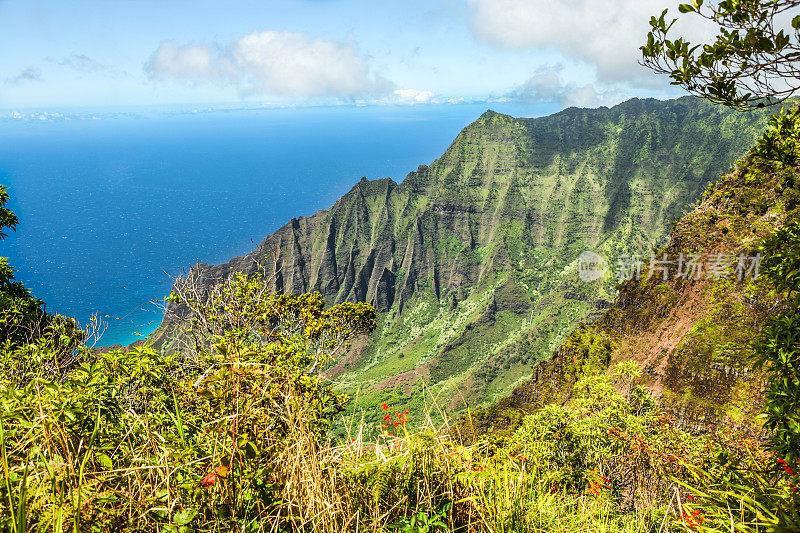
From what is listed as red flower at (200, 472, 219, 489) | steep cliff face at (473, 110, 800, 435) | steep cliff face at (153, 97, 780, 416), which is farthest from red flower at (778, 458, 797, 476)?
steep cliff face at (153, 97, 780, 416)

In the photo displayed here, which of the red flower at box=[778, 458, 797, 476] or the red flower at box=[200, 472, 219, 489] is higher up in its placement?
the red flower at box=[200, 472, 219, 489]

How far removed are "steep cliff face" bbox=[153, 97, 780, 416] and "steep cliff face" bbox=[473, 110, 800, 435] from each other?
7466cm

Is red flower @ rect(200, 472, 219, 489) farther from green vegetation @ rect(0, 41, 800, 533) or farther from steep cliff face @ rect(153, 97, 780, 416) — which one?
steep cliff face @ rect(153, 97, 780, 416)

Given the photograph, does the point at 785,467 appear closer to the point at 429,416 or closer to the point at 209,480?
the point at 429,416

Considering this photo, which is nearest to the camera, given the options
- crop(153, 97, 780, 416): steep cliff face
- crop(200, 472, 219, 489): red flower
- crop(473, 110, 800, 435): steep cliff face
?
crop(200, 472, 219, 489): red flower

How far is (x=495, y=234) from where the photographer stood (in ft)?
603

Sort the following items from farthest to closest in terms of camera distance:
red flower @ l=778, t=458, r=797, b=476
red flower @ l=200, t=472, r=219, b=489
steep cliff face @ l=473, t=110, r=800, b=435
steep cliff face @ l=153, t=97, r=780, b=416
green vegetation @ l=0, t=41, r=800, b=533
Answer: steep cliff face @ l=153, t=97, r=780, b=416
steep cliff face @ l=473, t=110, r=800, b=435
red flower @ l=778, t=458, r=797, b=476
green vegetation @ l=0, t=41, r=800, b=533
red flower @ l=200, t=472, r=219, b=489

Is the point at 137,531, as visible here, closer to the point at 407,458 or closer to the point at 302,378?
the point at 407,458

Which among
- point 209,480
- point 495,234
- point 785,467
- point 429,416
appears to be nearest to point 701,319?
point 785,467

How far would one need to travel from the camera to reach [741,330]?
131 ft

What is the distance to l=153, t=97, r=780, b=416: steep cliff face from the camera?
148500 mm

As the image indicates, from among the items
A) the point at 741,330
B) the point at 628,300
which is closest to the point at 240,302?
the point at 741,330

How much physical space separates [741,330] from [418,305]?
440 feet

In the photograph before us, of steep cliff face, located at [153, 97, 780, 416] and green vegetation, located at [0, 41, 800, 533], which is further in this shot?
steep cliff face, located at [153, 97, 780, 416]
